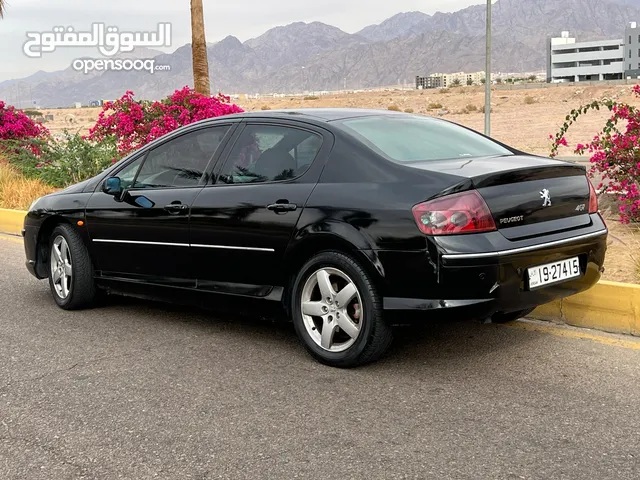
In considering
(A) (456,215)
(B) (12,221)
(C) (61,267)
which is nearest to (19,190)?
(B) (12,221)

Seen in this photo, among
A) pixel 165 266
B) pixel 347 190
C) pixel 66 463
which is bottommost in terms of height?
pixel 66 463

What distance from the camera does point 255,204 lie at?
5.37m

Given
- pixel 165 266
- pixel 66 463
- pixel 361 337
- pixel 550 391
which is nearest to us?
pixel 66 463

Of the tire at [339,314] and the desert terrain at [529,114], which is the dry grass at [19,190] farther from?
the tire at [339,314]

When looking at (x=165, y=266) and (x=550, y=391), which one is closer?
(x=550, y=391)

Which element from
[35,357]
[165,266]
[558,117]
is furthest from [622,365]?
[558,117]

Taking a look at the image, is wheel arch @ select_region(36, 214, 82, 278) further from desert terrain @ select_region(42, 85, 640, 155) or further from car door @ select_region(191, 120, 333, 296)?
desert terrain @ select_region(42, 85, 640, 155)

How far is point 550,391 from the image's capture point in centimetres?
454

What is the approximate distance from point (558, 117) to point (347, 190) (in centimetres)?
4284

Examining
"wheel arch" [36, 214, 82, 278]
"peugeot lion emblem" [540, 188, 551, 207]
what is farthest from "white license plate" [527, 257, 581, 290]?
"wheel arch" [36, 214, 82, 278]

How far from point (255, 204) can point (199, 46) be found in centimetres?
1184

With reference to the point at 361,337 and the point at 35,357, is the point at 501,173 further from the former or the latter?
the point at 35,357

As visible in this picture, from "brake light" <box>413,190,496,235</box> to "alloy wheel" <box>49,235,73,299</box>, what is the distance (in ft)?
11.1

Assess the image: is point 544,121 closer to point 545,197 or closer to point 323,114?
point 323,114
